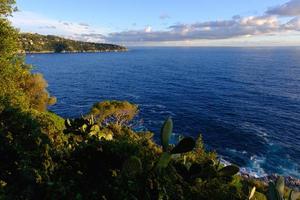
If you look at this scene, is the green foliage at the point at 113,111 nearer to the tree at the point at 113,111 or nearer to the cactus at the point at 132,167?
the tree at the point at 113,111

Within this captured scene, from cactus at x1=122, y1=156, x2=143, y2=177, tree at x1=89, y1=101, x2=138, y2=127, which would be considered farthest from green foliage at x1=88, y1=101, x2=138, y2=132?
cactus at x1=122, y1=156, x2=143, y2=177

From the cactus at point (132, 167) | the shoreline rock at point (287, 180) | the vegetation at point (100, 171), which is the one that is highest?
the cactus at point (132, 167)

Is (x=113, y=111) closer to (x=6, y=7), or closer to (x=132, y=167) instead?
(x=6, y=7)

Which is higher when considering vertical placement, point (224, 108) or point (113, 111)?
point (113, 111)

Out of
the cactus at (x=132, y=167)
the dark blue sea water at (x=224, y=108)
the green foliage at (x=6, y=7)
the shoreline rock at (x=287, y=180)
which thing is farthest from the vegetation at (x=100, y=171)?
the dark blue sea water at (x=224, y=108)

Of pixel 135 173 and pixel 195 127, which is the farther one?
pixel 195 127

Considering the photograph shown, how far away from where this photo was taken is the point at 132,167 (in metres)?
9.59

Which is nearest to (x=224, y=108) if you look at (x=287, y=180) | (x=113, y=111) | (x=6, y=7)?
(x=113, y=111)

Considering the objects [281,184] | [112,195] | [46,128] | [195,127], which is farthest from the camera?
[195,127]

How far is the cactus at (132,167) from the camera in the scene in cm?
953

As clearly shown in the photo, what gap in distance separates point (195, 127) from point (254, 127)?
495 inches

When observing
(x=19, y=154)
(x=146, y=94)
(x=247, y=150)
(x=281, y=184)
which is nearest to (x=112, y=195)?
(x=19, y=154)

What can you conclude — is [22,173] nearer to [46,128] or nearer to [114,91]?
[46,128]

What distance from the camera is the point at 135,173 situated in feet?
31.9
